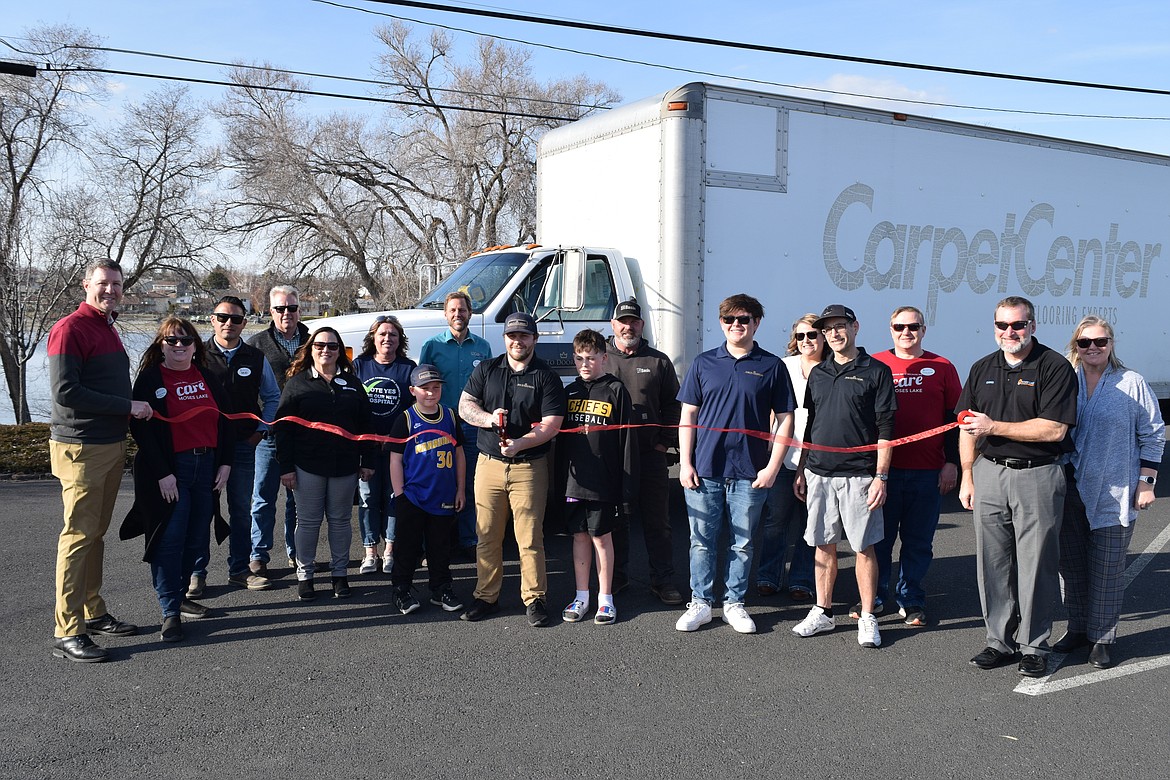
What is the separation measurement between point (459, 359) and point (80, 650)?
3.06 meters

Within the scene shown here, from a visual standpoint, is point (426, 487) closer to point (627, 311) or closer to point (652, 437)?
point (652, 437)

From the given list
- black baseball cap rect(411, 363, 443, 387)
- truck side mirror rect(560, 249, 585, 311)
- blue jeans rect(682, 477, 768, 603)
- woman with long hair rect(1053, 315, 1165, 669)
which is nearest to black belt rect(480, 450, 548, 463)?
black baseball cap rect(411, 363, 443, 387)

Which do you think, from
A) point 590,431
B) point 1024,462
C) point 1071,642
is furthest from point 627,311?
point 1071,642

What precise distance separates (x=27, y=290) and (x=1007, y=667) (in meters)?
20.4

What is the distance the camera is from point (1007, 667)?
4680 mm

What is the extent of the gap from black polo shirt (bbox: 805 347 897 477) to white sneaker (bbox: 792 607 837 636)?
0.85 metres

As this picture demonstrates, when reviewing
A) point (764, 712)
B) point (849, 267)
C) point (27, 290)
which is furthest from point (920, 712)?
point (27, 290)

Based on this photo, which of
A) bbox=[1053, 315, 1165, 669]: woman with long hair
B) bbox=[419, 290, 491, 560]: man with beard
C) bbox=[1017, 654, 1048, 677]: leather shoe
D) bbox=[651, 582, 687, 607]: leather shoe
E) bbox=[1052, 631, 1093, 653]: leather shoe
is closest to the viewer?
bbox=[1017, 654, 1048, 677]: leather shoe

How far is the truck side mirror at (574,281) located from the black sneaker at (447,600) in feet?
8.73

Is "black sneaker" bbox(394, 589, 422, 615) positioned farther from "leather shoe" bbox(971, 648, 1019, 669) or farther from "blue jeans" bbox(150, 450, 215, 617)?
"leather shoe" bbox(971, 648, 1019, 669)

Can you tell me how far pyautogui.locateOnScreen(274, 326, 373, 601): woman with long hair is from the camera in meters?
5.55

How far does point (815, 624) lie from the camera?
510cm

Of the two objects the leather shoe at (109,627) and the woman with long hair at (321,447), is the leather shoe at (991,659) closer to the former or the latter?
the woman with long hair at (321,447)

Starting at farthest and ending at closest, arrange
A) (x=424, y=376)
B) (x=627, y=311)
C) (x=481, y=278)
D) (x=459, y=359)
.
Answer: (x=481, y=278), (x=459, y=359), (x=627, y=311), (x=424, y=376)
